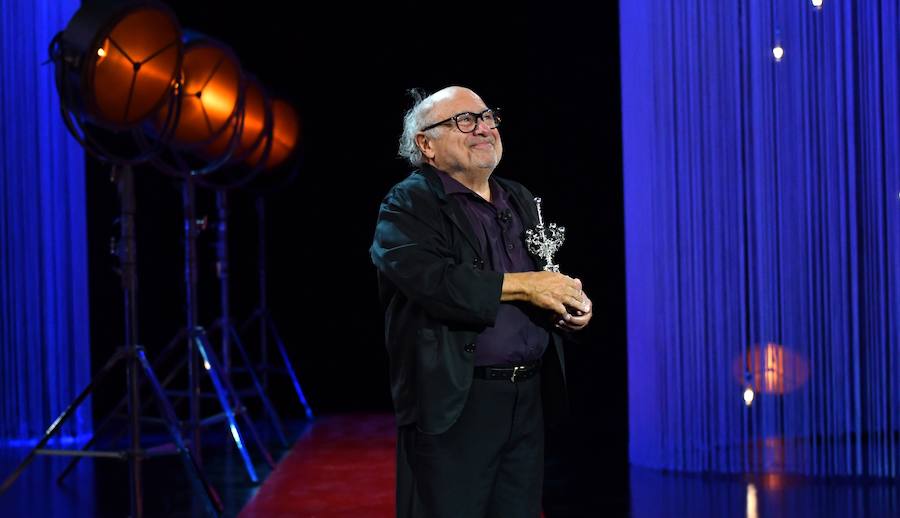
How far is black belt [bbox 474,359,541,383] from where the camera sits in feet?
7.87

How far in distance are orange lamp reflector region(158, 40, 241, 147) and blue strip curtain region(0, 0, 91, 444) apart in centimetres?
146

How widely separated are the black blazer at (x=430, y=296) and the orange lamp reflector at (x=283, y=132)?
157 inches

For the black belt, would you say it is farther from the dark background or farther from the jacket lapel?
the dark background

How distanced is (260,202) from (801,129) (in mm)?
3398

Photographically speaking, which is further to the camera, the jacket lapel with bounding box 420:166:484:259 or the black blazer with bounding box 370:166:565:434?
the jacket lapel with bounding box 420:166:484:259

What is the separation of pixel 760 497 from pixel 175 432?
2410mm

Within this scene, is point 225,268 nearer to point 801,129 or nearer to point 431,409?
point 801,129

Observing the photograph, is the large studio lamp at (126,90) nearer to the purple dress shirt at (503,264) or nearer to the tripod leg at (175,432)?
the tripod leg at (175,432)

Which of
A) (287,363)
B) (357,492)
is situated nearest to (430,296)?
(357,492)

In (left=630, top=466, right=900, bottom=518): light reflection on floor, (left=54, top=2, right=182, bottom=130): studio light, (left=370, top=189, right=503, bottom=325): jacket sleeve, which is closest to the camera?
(left=370, top=189, right=503, bottom=325): jacket sleeve

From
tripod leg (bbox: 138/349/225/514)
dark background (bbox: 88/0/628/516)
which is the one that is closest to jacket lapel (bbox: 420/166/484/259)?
tripod leg (bbox: 138/349/225/514)

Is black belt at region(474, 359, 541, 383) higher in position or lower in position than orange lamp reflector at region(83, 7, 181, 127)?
lower

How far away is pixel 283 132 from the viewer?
638 centimetres

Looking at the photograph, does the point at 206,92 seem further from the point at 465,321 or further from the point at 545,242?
the point at 465,321
